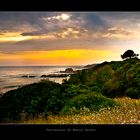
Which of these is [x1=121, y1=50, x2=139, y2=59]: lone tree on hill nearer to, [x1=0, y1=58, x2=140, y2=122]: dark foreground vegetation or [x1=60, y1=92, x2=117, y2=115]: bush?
[x1=0, y1=58, x2=140, y2=122]: dark foreground vegetation

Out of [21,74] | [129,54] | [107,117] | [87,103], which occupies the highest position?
[129,54]

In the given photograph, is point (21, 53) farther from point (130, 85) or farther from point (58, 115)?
point (130, 85)

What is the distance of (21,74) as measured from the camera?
4.75m

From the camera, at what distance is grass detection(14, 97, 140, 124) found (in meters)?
4.68

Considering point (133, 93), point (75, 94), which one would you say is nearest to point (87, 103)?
point (75, 94)

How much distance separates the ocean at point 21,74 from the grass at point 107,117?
321 mm

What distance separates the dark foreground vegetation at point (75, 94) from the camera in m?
4.80

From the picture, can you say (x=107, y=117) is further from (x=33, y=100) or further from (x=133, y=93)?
(x=33, y=100)

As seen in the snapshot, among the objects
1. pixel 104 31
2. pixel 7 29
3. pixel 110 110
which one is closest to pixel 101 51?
pixel 104 31

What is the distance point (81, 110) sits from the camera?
4805 millimetres

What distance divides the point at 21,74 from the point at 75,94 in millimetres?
480

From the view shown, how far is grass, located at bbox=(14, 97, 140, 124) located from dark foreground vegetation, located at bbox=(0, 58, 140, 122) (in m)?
0.05

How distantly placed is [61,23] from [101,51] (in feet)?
1.32

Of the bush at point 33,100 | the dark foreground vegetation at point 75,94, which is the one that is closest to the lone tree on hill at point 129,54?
the dark foreground vegetation at point 75,94
